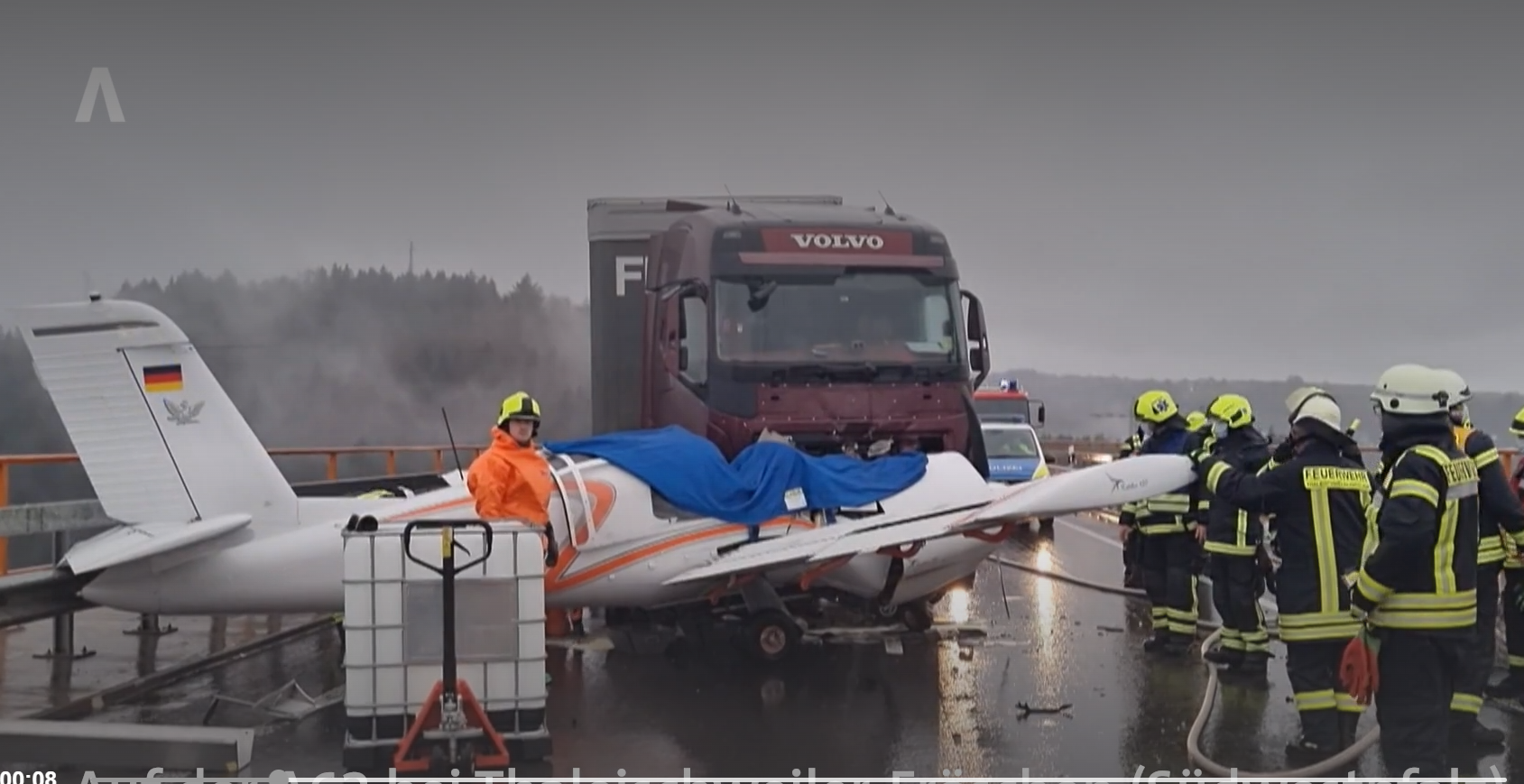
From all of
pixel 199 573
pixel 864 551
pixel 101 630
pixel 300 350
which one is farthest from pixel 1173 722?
pixel 300 350

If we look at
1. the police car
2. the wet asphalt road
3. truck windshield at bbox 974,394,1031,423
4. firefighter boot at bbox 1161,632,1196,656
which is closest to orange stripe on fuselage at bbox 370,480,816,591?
the wet asphalt road

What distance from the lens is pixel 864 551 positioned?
7707 mm

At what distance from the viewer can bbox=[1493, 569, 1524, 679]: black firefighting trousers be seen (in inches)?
275

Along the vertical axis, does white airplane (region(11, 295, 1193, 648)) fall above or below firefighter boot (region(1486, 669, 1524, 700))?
above

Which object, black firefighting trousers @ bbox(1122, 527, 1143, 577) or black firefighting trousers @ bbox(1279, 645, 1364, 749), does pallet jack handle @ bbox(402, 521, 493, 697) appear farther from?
black firefighting trousers @ bbox(1122, 527, 1143, 577)

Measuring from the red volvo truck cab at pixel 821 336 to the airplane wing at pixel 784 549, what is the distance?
1.89 meters

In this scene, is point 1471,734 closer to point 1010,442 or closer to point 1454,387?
point 1454,387

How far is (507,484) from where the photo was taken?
7066 millimetres

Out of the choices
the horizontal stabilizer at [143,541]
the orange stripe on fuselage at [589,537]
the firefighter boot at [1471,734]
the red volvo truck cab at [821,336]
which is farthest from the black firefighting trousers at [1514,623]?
the horizontal stabilizer at [143,541]

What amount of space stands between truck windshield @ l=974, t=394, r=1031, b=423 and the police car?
3.33m

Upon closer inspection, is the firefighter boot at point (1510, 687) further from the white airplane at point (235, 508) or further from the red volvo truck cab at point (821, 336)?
the red volvo truck cab at point (821, 336)

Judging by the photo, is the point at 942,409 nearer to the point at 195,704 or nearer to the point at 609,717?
the point at 609,717

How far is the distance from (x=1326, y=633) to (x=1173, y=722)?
120cm
